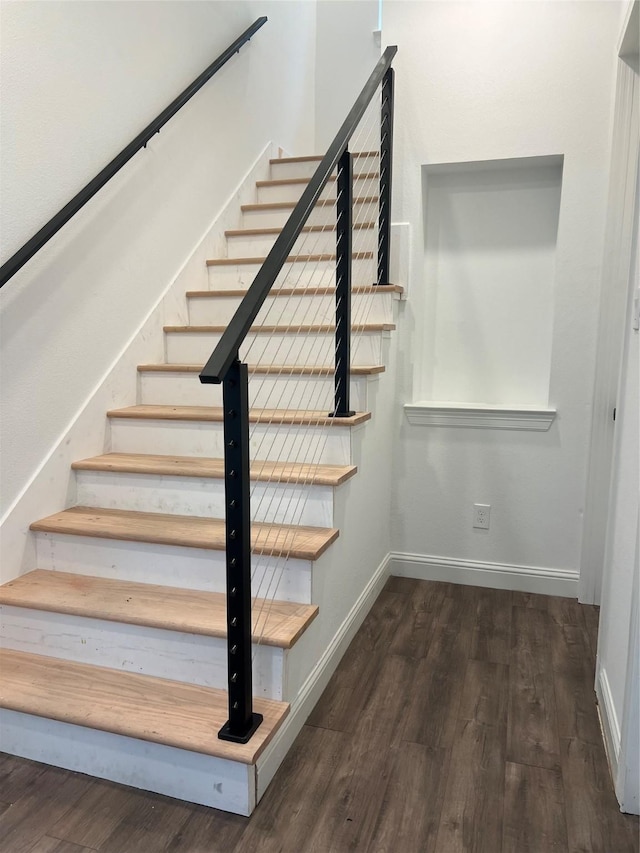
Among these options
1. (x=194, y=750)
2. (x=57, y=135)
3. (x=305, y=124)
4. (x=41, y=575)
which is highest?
(x=305, y=124)

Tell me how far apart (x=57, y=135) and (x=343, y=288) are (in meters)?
1.09

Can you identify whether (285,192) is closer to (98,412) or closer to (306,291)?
(306,291)

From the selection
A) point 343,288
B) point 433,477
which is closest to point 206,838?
point 343,288

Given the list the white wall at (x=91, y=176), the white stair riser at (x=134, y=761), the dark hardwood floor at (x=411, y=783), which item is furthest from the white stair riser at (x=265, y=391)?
the white stair riser at (x=134, y=761)

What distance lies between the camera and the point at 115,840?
1.38 meters

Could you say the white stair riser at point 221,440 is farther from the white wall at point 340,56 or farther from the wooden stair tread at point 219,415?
the white wall at point 340,56

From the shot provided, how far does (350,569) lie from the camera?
2.23m

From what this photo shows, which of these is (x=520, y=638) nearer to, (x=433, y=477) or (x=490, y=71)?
(x=433, y=477)

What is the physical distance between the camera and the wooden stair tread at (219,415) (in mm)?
2068

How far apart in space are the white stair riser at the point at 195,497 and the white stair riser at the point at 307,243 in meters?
1.34

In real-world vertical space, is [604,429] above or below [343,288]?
below

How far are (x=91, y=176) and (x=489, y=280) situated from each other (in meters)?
1.74

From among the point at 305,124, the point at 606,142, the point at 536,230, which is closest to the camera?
the point at 606,142

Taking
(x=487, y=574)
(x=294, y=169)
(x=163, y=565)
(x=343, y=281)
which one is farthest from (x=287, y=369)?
(x=294, y=169)
